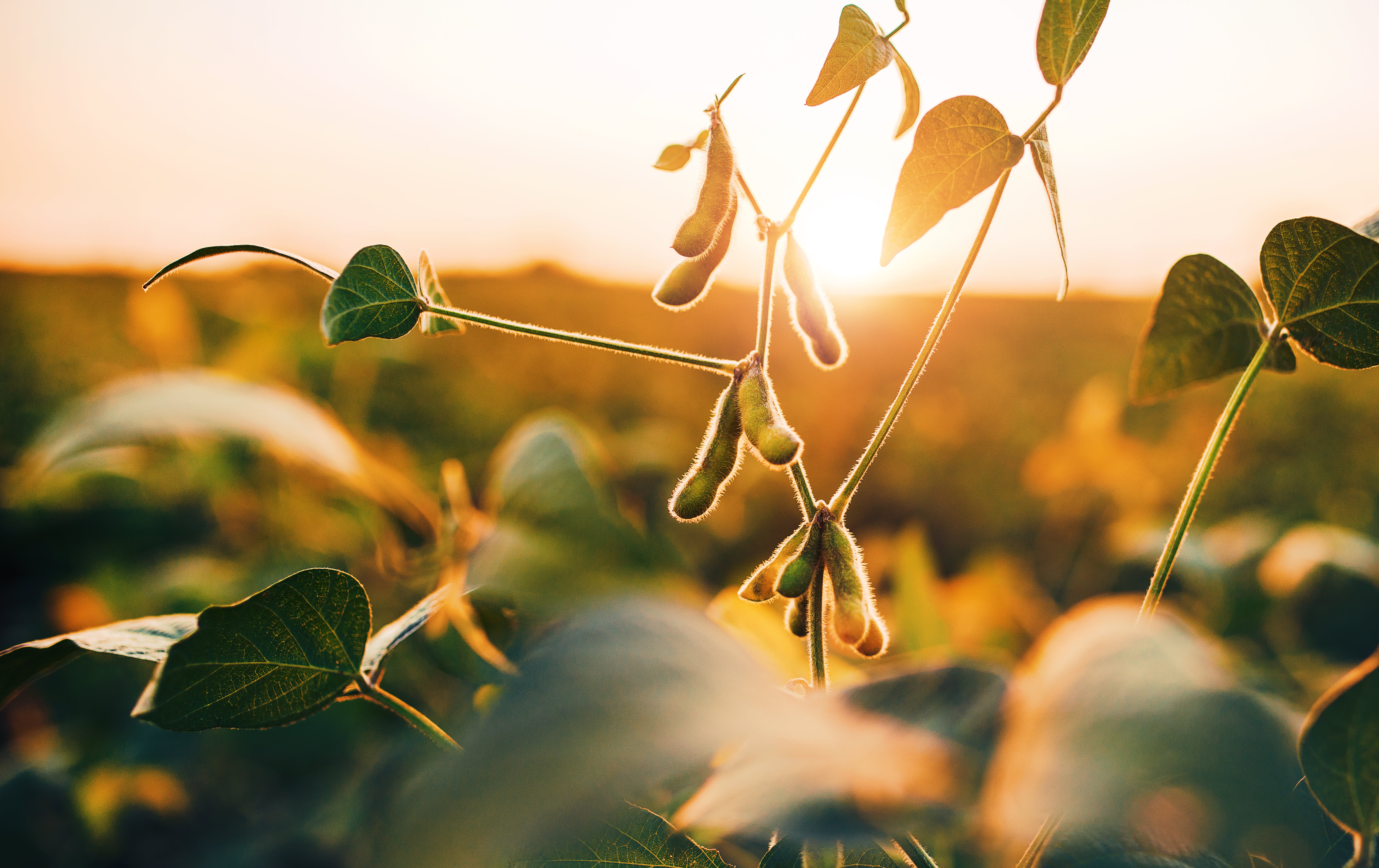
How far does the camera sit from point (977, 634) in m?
1.37

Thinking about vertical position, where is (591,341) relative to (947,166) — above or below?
below

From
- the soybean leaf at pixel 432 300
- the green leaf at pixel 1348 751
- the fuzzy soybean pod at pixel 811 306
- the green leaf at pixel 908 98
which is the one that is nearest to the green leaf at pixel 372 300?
the soybean leaf at pixel 432 300

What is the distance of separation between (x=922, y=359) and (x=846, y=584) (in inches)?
5.6

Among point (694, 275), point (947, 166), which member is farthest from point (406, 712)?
point (947, 166)

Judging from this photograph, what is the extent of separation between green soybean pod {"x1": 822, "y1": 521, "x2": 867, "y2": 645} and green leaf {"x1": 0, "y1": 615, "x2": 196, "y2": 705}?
39 centimetres

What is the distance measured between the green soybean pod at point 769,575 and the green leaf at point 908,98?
1.03 ft

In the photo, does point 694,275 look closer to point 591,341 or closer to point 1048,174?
point 591,341

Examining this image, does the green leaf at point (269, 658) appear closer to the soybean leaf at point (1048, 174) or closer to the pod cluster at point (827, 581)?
the pod cluster at point (827, 581)

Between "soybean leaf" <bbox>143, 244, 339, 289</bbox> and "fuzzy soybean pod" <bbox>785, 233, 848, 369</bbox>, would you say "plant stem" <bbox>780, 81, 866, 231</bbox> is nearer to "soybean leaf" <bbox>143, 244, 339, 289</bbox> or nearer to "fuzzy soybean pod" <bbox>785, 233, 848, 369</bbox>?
"fuzzy soybean pod" <bbox>785, 233, 848, 369</bbox>

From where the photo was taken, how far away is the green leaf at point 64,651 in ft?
1.41

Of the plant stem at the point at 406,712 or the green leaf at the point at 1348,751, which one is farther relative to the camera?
the plant stem at the point at 406,712

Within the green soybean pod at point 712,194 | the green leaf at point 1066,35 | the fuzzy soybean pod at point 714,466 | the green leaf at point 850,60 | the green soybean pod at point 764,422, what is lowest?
the fuzzy soybean pod at point 714,466

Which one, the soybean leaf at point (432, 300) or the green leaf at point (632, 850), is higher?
the soybean leaf at point (432, 300)

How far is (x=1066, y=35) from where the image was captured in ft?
1.38
